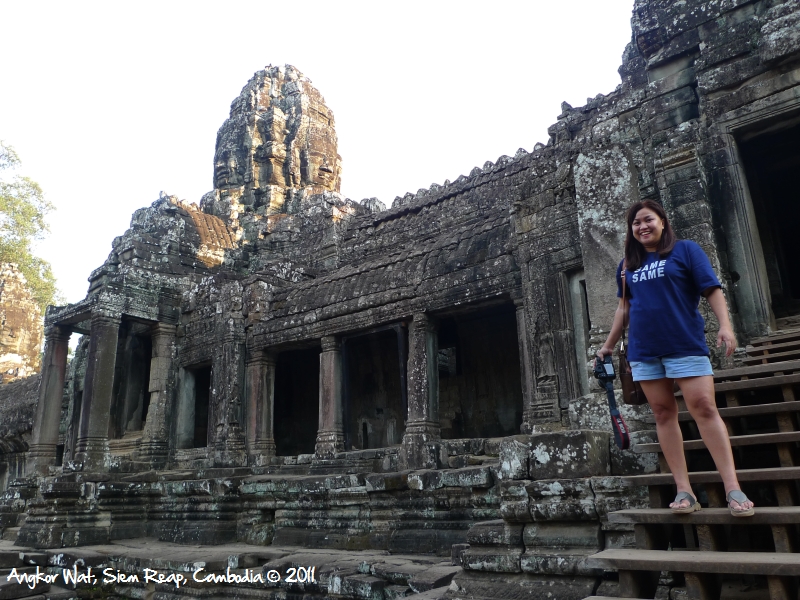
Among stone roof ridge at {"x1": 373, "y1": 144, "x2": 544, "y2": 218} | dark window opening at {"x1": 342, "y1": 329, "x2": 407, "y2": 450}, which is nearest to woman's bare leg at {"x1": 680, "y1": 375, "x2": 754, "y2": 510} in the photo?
stone roof ridge at {"x1": 373, "y1": 144, "x2": 544, "y2": 218}

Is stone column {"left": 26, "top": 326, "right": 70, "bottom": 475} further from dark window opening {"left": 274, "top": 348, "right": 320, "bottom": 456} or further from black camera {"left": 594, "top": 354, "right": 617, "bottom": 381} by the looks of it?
black camera {"left": 594, "top": 354, "right": 617, "bottom": 381}

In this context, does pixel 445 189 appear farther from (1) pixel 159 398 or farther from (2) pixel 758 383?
(2) pixel 758 383

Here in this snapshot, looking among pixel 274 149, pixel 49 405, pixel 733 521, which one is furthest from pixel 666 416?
pixel 274 149

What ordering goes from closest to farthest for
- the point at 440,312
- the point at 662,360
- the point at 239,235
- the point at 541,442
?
the point at 662,360 < the point at 541,442 < the point at 440,312 < the point at 239,235

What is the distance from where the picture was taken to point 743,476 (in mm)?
3037

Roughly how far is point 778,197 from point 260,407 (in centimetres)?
957

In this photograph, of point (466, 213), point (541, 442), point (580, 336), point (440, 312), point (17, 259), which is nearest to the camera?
point (541, 442)

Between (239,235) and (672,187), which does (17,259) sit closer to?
(239,235)

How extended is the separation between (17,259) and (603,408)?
2909cm

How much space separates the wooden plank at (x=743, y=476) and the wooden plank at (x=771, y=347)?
215cm

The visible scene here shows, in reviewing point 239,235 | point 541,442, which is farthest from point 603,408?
point 239,235

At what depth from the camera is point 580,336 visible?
7934 mm

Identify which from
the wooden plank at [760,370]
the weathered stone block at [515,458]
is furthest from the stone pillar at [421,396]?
the wooden plank at [760,370]

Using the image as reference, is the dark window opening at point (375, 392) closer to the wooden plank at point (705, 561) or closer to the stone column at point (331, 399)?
the stone column at point (331, 399)
